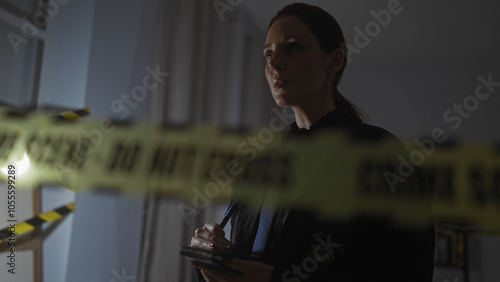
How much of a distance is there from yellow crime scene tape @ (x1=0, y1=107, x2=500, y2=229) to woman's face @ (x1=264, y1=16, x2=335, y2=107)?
8 cm

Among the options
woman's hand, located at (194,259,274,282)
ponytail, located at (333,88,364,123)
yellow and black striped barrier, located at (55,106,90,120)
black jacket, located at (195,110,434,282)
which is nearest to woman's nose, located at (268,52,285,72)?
ponytail, located at (333,88,364,123)

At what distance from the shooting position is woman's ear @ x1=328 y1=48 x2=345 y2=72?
0.59 metres

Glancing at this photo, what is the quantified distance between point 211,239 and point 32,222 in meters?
0.55

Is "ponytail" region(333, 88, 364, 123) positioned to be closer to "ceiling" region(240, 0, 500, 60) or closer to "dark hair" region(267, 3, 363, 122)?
"dark hair" region(267, 3, 363, 122)

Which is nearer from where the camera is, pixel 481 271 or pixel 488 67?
pixel 488 67

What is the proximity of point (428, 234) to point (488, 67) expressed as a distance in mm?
520

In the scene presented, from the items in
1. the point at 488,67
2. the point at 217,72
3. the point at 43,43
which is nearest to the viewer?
the point at 488,67

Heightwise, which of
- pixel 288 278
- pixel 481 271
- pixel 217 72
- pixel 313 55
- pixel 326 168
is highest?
pixel 217 72

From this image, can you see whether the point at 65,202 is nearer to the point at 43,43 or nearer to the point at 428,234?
the point at 43,43

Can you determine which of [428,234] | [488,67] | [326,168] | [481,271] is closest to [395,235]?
[428,234]

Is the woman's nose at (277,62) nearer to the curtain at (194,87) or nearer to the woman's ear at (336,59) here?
the woman's ear at (336,59)

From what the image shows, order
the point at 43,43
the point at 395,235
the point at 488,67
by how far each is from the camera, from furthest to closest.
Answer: the point at 43,43, the point at 488,67, the point at 395,235

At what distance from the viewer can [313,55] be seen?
22.8 inches

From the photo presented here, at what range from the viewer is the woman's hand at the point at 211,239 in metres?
0.54
